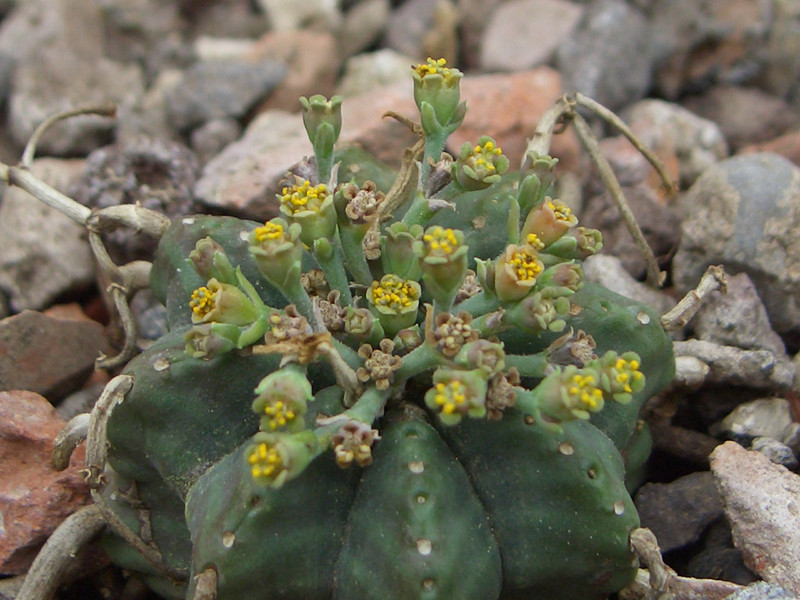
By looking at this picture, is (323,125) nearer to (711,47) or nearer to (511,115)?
(511,115)

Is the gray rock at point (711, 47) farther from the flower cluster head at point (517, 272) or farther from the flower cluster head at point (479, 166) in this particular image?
the flower cluster head at point (517, 272)

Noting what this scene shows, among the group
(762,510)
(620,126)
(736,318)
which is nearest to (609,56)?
(620,126)

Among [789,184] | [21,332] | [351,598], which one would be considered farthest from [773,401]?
[21,332]

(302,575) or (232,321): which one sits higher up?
(232,321)

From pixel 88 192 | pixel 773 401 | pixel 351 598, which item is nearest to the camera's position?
pixel 351 598

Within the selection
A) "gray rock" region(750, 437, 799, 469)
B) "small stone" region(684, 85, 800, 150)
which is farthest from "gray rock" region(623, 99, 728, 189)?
"gray rock" region(750, 437, 799, 469)

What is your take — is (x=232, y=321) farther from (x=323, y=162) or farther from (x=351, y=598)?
(x=351, y=598)

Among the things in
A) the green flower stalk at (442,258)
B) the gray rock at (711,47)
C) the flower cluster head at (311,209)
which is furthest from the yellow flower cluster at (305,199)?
the gray rock at (711,47)
